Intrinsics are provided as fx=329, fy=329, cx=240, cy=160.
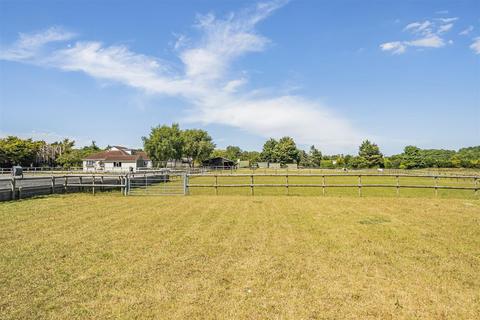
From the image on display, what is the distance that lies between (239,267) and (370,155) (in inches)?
3504

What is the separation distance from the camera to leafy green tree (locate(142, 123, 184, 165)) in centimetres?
7244

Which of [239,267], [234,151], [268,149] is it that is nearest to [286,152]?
[268,149]

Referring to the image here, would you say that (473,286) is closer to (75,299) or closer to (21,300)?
(75,299)

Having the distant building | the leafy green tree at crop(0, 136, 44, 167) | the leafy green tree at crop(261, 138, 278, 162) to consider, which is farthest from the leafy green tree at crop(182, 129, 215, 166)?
the leafy green tree at crop(261, 138, 278, 162)

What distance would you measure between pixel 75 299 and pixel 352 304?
13.1ft

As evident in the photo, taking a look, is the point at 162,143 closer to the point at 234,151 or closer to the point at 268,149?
the point at 268,149

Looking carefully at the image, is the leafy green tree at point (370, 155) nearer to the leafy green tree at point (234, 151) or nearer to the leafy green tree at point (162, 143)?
the leafy green tree at point (162, 143)

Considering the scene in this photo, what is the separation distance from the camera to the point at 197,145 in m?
87.7

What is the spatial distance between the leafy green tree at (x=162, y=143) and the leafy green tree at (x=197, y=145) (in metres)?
6.07

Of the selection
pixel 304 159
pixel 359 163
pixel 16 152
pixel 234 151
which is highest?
pixel 234 151

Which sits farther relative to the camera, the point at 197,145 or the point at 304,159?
the point at 304,159

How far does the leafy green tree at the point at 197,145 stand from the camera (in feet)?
278

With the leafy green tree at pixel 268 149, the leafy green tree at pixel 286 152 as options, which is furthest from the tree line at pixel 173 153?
the leafy green tree at pixel 268 149

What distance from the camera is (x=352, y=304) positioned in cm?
466
